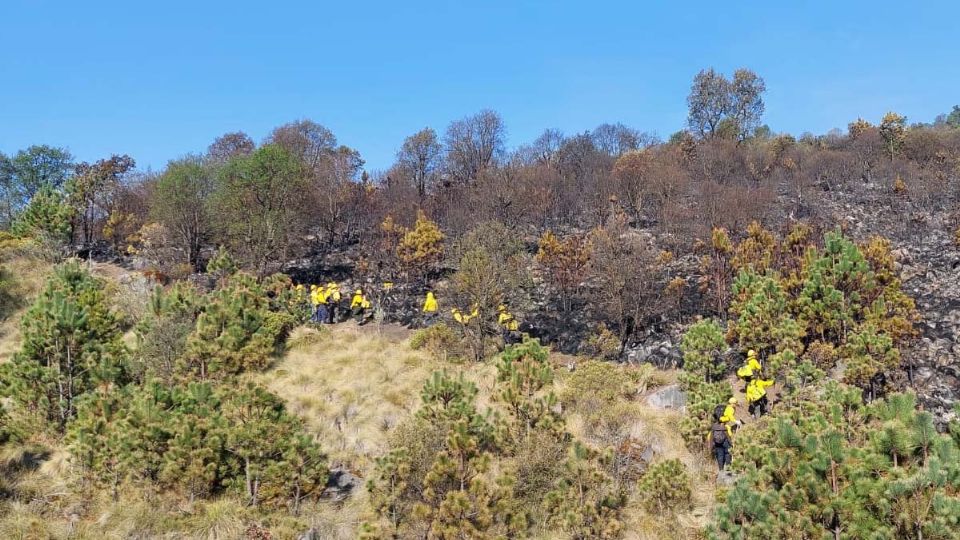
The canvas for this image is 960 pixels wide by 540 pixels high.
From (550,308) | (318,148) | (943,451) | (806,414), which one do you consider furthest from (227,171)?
(943,451)

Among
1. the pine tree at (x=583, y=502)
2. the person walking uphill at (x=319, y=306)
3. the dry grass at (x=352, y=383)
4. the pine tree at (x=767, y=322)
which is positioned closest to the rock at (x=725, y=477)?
the pine tree at (x=583, y=502)

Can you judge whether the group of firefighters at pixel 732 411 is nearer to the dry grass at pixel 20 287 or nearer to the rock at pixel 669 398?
the rock at pixel 669 398

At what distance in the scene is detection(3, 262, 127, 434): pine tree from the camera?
12.0 meters

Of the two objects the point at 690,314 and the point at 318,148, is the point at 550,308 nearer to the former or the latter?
the point at 690,314

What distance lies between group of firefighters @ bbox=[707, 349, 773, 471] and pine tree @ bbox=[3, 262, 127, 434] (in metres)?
11.9

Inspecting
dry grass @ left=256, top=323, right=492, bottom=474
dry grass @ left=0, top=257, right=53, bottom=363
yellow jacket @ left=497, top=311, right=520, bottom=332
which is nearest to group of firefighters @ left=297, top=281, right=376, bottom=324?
dry grass @ left=256, top=323, right=492, bottom=474

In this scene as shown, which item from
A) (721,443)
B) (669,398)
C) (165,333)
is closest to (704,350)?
(669,398)

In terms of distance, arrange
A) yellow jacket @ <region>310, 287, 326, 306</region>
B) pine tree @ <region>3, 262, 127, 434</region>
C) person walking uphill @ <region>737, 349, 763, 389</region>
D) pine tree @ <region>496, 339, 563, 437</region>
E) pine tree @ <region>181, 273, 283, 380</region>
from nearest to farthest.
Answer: pine tree @ <region>496, 339, 563, 437</region> < pine tree @ <region>3, 262, 127, 434</region> < person walking uphill @ <region>737, 349, 763, 389</region> < pine tree @ <region>181, 273, 283, 380</region> < yellow jacket @ <region>310, 287, 326, 306</region>

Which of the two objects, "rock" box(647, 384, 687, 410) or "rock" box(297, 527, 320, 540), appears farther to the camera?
"rock" box(647, 384, 687, 410)

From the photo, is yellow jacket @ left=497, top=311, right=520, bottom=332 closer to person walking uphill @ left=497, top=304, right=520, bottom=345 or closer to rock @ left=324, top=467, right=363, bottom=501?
person walking uphill @ left=497, top=304, right=520, bottom=345

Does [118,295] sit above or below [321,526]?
above

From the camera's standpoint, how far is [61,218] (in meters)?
26.0

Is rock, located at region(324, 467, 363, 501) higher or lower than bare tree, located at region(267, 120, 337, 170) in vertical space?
lower

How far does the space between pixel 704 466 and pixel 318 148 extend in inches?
1537
